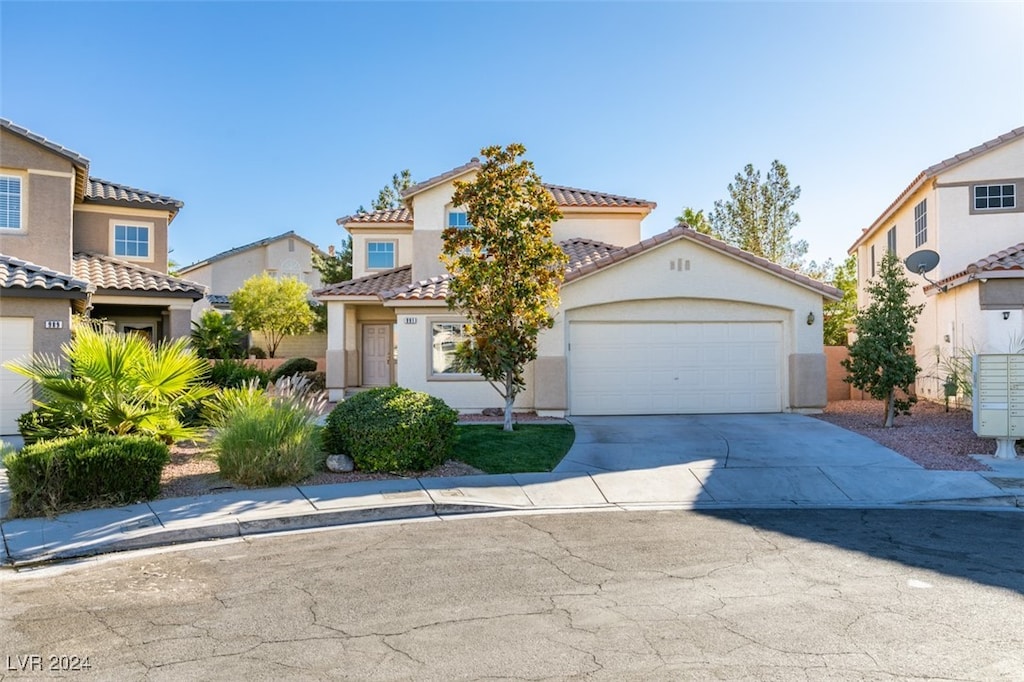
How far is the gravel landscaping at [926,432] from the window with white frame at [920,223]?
472 cm

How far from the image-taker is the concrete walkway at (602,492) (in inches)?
319

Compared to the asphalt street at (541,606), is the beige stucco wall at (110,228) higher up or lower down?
higher up

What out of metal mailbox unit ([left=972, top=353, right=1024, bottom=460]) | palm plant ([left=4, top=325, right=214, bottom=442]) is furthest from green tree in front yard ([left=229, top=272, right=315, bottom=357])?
metal mailbox unit ([left=972, top=353, right=1024, bottom=460])

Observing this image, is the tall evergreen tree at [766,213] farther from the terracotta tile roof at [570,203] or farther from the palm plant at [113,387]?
the palm plant at [113,387]

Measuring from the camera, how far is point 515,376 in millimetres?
14039

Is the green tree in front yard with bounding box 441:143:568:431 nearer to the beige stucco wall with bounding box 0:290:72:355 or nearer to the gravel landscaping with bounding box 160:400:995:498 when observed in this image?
the gravel landscaping with bounding box 160:400:995:498

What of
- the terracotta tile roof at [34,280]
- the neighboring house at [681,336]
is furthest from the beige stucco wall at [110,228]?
the neighboring house at [681,336]

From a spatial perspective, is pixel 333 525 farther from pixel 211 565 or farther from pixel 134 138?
pixel 134 138

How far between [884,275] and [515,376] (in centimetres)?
840

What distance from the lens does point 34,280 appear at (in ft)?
47.3

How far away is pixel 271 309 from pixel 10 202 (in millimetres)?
14805

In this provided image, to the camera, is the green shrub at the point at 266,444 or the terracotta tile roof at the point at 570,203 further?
the terracotta tile roof at the point at 570,203

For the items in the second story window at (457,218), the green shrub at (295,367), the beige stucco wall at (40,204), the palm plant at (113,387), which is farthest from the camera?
the green shrub at (295,367)

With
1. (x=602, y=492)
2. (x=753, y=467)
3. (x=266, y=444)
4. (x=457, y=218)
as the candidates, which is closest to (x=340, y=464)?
(x=266, y=444)
